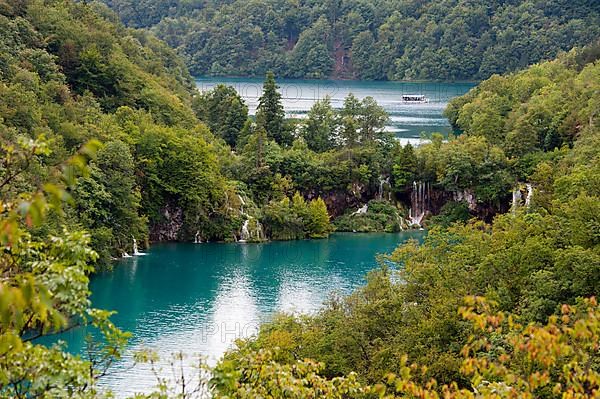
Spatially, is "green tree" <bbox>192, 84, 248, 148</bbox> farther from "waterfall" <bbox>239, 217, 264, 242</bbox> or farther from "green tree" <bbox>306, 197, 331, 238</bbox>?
"waterfall" <bbox>239, 217, 264, 242</bbox>

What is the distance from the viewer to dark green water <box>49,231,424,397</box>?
28.5 metres

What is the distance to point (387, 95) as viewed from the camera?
114375 millimetres

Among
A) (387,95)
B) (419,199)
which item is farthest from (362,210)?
(387,95)

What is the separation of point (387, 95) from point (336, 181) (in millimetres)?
64514

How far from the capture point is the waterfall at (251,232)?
154ft

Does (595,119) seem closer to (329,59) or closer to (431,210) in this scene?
(431,210)

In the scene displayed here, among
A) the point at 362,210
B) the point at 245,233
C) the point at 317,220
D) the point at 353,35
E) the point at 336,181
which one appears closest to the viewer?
the point at 245,233

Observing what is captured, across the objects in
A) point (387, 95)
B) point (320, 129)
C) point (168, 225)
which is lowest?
point (168, 225)

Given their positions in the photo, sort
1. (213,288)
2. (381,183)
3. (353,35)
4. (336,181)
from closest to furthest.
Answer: (213,288)
(336,181)
(381,183)
(353,35)

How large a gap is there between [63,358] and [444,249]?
59.2 feet

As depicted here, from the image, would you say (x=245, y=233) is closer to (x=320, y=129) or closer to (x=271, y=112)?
(x=320, y=129)

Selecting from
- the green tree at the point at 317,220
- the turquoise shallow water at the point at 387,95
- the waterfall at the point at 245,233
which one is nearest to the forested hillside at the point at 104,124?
the waterfall at the point at 245,233

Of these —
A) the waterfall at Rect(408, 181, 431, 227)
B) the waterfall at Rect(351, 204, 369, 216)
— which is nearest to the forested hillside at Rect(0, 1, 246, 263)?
the waterfall at Rect(351, 204, 369, 216)

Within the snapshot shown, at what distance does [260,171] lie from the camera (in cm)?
5053
